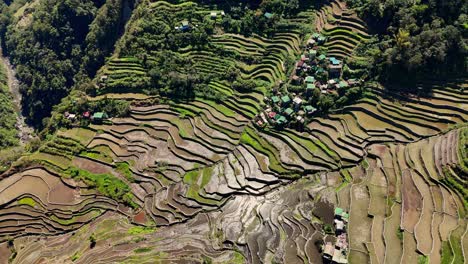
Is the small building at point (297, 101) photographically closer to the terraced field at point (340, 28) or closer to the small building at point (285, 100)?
the small building at point (285, 100)

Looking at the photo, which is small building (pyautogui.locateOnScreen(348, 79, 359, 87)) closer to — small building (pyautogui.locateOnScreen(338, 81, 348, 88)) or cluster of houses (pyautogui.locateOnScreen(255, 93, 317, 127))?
small building (pyautogui.locateOnScreen(338, 81, 348, 88))

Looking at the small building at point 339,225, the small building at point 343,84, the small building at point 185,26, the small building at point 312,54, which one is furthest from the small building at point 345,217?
the small building at point 185,26

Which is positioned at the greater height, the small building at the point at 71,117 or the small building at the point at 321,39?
the small building at the point at 321,39

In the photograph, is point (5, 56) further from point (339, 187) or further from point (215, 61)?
point (339, 187)

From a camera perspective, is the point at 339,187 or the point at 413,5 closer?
the point at 339,187

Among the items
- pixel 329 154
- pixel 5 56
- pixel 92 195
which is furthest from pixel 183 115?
pixel 5 56

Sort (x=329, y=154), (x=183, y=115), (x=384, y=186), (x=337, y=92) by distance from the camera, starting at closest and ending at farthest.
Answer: (x=384, y=186), (x=329, y=154), (x=337, y=92), (x=183, y=115)
